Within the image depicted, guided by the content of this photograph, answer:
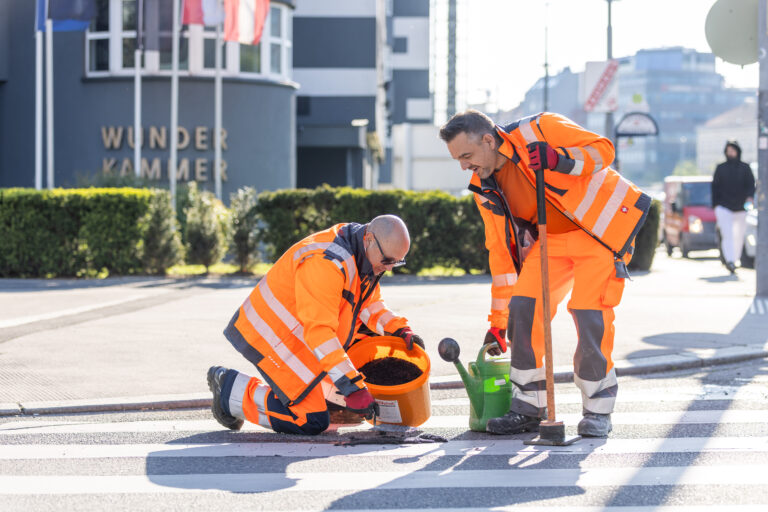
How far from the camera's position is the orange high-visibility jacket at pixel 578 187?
546 cm

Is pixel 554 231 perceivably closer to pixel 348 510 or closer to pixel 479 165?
pixel 479 165

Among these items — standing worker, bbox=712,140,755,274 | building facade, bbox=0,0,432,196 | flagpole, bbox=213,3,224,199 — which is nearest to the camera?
standing worker, bbox=712,140,755,274

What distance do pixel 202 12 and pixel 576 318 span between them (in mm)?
17326

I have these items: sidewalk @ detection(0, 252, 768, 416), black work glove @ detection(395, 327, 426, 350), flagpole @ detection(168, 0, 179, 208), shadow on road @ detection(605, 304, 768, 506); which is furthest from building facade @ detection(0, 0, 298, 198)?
black work glove @ detection(395, 327, 426, 350)

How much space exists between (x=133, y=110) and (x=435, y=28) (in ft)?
198

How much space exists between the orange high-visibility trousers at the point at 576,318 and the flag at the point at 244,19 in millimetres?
17098

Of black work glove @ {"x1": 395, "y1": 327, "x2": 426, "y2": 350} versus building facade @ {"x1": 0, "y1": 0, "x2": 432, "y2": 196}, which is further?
building facade @ {"x1": 0, "y1": 0, "x2": 432, "y2": 196}

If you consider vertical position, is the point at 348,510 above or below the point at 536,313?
below

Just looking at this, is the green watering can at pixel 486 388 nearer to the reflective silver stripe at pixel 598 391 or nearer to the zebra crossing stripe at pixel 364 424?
the zebra crossing stripe at pixel 364 424

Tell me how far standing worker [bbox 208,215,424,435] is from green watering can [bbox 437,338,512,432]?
394mm

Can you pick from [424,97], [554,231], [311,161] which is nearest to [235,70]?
[311,161]

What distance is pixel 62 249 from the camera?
602 inches

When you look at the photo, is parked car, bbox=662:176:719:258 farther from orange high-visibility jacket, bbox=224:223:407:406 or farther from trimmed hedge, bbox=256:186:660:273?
orange high-visibility jacket, bbox=224:223:407:406

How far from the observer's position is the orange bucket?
5878mm
